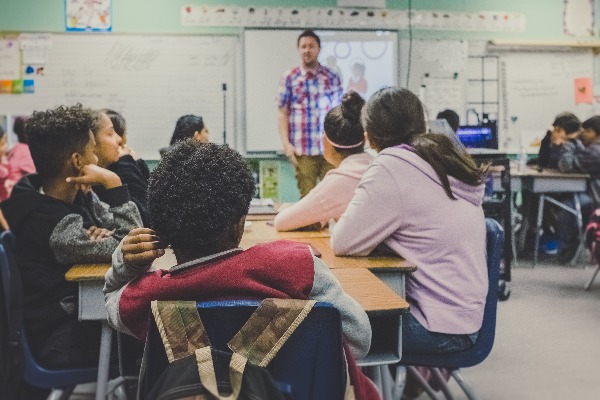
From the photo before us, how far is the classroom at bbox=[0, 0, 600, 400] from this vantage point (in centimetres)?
196

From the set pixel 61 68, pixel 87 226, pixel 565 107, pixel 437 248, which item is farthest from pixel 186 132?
pixel 565 107

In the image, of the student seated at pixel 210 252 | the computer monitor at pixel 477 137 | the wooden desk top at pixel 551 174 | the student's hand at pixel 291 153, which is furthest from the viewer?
the wooden desk top at pixel 551 174

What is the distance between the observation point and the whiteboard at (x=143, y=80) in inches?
251

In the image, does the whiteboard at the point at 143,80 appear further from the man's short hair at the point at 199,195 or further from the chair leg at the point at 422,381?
the man's short hair at the point at 199,195

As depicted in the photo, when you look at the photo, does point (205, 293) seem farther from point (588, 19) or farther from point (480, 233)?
point (588, 19)

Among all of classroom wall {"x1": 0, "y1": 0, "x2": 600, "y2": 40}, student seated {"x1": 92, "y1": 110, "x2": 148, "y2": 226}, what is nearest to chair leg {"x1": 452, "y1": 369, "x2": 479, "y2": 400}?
student seated {"x1": 92, "y1": 110, "x2": 148, "y2": 226}

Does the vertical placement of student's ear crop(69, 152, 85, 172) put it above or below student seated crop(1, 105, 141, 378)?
above

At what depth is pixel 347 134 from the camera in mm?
2752

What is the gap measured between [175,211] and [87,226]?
111cm

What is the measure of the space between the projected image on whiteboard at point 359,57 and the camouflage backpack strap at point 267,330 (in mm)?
5672

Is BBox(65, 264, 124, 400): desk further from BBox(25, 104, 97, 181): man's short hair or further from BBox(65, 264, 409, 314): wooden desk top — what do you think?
BBox(25, 104, 97, 181): man's short hair

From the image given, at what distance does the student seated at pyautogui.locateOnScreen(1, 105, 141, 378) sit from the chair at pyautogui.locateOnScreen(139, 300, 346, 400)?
0.94 meters

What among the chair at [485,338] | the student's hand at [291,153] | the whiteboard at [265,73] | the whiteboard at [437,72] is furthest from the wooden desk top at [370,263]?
the whiteboard at [437,72]

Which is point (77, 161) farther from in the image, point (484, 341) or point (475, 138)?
point (475, 138)
